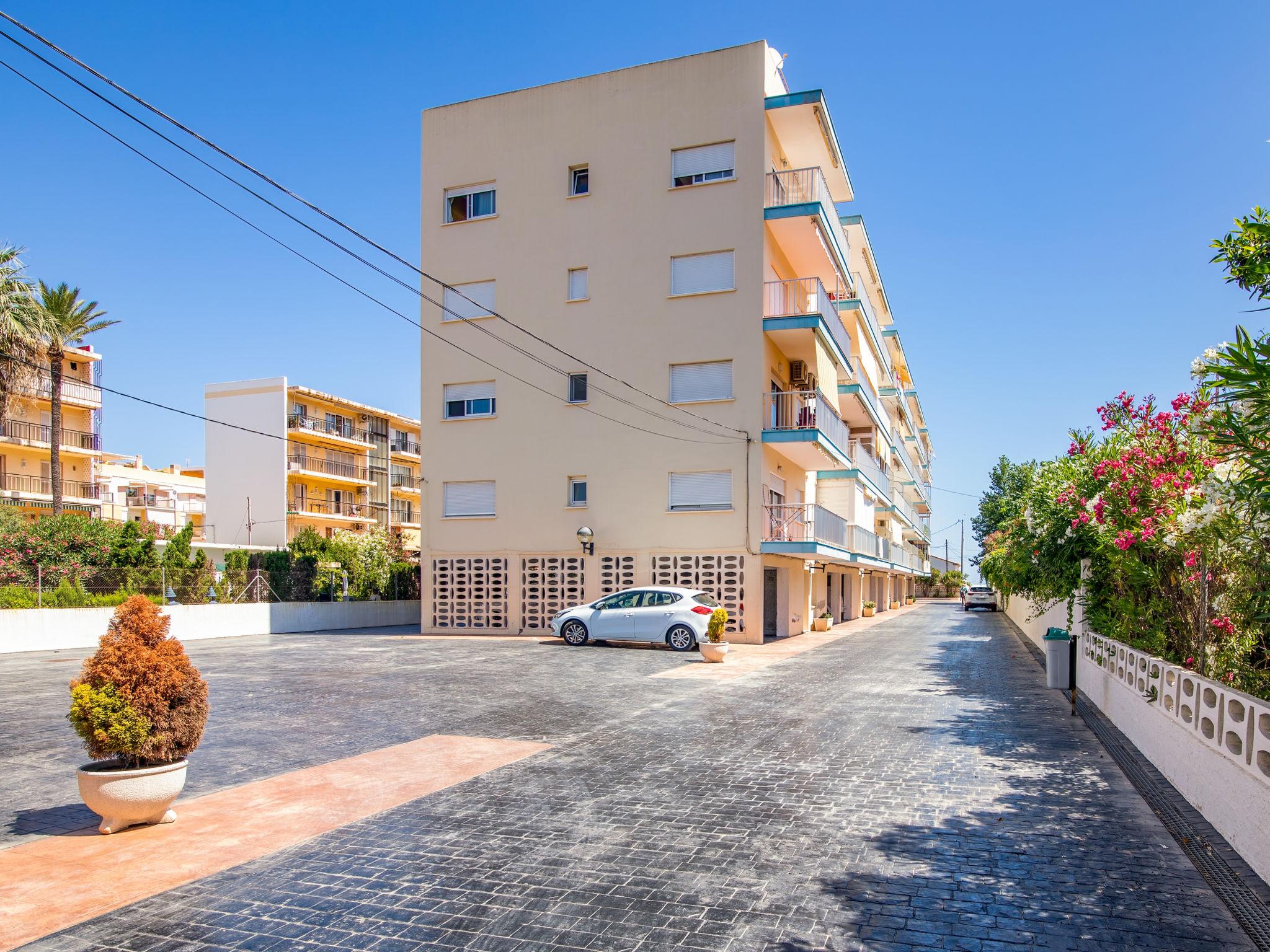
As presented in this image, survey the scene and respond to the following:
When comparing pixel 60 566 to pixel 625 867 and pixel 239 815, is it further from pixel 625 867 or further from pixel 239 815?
pixel 625 867

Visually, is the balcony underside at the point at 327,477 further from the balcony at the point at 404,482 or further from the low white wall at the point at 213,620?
the low white wall at the point at 213,620

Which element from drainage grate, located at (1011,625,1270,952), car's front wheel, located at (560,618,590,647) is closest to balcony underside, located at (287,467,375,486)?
car's front wheel, located at (560,618,590,647)

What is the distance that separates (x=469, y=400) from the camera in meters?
28.6

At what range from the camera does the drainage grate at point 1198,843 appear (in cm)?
491

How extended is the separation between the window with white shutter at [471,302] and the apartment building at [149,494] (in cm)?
3211

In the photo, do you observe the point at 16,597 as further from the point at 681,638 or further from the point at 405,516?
the point at 405,516

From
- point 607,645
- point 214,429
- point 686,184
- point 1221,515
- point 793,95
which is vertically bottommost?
point 607,645

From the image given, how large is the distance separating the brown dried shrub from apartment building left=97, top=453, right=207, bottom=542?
51064 mm

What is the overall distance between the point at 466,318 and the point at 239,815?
22.7 metres

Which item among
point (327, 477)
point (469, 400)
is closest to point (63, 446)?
point (327, 477)

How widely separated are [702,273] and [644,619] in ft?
33.0

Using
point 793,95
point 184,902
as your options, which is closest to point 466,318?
point 793,95

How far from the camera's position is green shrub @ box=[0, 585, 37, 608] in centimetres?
2289

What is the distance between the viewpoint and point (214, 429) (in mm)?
56531
